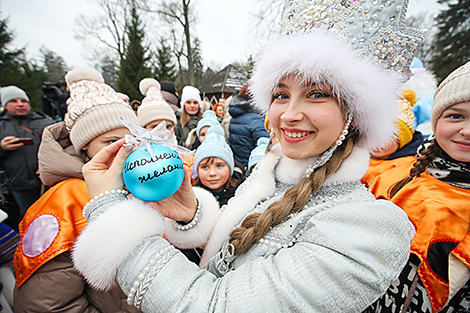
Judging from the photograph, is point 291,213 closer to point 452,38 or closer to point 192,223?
point 192,223

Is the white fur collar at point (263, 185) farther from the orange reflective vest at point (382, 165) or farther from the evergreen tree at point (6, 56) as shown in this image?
the evergreen tree at point (6, 56)

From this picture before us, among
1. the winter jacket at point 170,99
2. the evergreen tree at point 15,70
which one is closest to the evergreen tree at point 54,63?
the evergreen tree at point 15,70

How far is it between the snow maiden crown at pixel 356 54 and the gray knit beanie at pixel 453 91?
652 millimetres

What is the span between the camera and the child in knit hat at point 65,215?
1.26 m

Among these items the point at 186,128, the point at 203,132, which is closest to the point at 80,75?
the point at 203,132

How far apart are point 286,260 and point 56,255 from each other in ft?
4.34

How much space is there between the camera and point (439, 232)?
1.38 metres

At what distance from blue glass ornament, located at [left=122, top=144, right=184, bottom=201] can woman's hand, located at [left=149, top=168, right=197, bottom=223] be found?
0.23 meters

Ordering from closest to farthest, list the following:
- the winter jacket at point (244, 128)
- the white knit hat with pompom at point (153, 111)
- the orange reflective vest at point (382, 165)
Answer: the orange reflective vest at point (382, 165) → the white knit hat with pompom at point (153, 111) → the winter jacket at point (244, 128)

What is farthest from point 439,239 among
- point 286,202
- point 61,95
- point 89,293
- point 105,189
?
point 61,95

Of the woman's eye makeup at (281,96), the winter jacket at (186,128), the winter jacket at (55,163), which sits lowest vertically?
the winter jacket at (186,128)

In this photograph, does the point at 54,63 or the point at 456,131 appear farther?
the point at 54,63

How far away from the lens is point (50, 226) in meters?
1.35

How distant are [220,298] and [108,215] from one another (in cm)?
57
